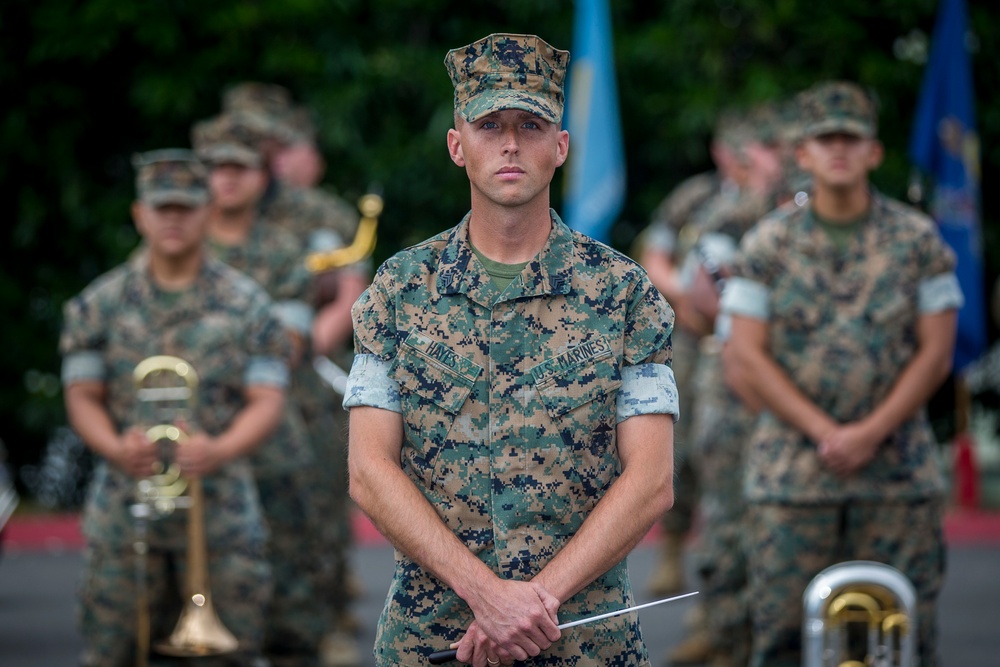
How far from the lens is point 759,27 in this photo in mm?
14383

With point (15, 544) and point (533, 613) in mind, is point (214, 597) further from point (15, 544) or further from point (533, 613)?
point (15, 544)

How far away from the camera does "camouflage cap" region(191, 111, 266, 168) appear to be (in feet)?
29.1

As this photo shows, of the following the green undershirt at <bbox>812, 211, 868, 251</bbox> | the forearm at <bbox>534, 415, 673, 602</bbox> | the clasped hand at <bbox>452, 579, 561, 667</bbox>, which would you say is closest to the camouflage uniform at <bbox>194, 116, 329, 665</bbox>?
the green undershirt at <bbox>812, 211, 868, 251</bbox>

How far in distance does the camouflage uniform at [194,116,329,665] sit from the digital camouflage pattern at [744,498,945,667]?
2.43 meters

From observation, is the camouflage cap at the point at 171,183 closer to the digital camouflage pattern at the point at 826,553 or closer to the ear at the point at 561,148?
the digital camouflage pattern at the point at 826,553

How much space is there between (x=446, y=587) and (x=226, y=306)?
3.39 m

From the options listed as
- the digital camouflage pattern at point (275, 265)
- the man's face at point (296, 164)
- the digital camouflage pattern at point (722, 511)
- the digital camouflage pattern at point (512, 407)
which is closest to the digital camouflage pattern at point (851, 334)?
the digital camouflage pattern at point (722, 511)

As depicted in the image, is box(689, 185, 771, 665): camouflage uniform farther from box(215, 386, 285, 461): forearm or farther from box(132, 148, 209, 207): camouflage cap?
box(132, 148, 209, 207): camouflage cap

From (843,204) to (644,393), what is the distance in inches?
119

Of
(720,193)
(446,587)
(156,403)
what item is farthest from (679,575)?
(446,587)

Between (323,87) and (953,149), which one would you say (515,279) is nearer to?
(953,149)

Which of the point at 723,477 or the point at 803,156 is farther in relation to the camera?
the point at 723,477

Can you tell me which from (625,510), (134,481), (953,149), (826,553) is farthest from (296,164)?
(625,510)

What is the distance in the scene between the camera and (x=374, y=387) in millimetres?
4402
